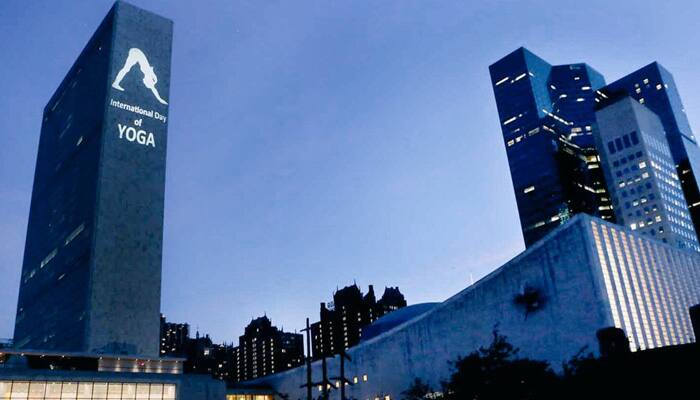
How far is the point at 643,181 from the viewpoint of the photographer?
625 ft

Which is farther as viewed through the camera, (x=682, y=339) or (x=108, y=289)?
(x=108, y=289)

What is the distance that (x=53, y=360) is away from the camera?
80562 mm

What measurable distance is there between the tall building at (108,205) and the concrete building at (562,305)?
49.9 metres

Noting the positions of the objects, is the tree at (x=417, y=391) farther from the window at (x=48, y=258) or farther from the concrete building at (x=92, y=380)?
the window at (x=48, y=258)

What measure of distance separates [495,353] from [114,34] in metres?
118

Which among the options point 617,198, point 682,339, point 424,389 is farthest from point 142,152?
point 617,198

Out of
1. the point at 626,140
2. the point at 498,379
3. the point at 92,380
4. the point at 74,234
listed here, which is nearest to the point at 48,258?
the point at 74,234

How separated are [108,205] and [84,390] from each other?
5684cm

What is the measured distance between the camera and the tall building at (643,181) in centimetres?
18725

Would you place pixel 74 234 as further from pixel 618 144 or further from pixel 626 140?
pixel 626 140

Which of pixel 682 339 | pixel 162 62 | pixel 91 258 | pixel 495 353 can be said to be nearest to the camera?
pixel 495 353

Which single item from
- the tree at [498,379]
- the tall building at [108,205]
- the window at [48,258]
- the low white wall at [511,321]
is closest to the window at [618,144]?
the low white wall at [511,321]

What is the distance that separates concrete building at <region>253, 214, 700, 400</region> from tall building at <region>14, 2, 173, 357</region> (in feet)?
164

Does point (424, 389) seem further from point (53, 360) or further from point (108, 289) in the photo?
point (108, 289)
